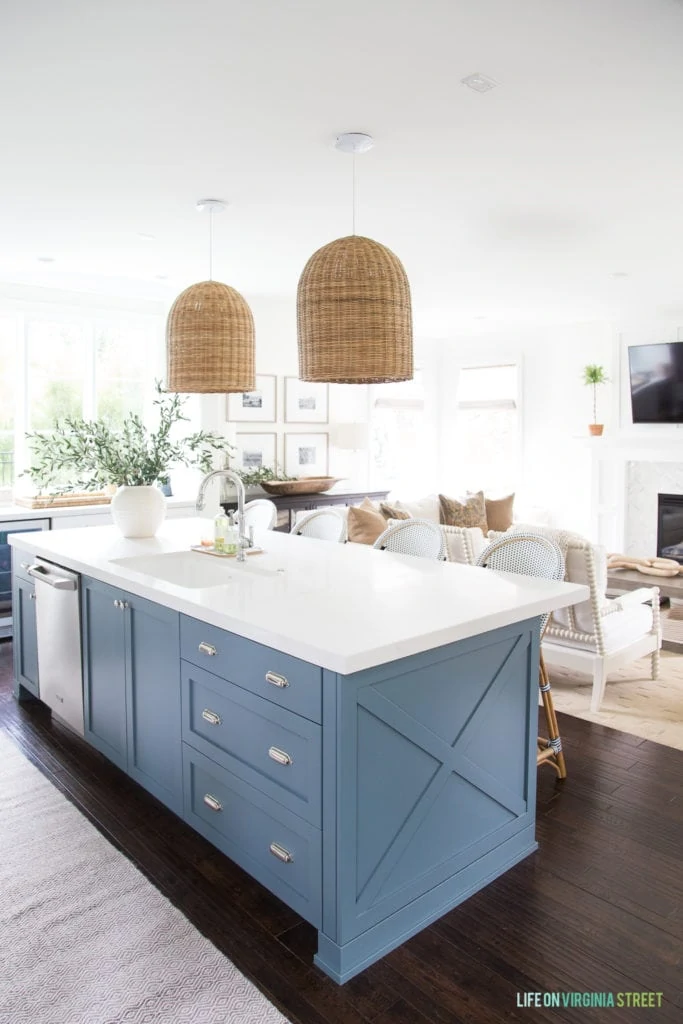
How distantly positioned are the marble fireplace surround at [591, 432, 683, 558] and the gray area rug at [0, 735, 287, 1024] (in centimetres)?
606

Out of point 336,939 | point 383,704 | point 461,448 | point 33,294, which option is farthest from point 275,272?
point 336,939

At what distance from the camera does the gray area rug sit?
1875mm

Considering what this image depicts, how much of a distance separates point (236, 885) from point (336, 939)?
0.56 meters

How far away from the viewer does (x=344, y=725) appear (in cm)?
186

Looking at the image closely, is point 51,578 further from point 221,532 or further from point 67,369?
point 67,369

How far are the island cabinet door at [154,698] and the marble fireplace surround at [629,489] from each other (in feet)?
18.7

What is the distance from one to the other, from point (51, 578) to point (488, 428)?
6.12m

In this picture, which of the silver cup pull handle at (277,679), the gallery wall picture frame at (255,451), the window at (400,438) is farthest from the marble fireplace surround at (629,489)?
the silver cup pull handle at (277,679)

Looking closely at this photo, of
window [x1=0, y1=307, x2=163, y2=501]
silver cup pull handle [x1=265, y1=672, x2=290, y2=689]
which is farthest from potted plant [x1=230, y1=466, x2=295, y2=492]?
silver cup pull handle [x1=265, y1=672, x2=290, y2=689]

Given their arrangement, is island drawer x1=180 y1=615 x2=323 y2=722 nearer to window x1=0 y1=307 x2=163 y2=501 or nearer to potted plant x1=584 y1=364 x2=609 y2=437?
window x1=0 y1=307 x2=163 y2=501

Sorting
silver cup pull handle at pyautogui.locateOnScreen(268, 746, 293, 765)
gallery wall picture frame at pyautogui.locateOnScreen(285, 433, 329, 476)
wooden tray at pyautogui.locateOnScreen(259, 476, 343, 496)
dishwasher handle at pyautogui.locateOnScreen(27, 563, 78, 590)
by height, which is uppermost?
gallery wall picture frame at pyautogui.locateOnScreen(285, 433, 329, 476)

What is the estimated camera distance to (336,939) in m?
1.94

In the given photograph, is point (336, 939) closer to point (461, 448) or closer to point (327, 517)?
point (327, 517)

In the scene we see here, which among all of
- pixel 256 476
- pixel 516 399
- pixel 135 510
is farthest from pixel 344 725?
pixel 516 399
